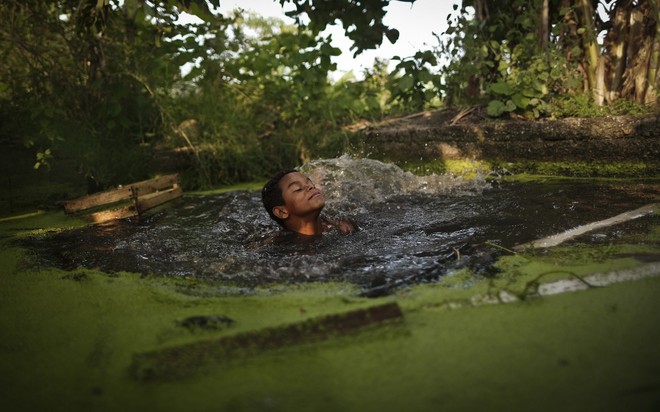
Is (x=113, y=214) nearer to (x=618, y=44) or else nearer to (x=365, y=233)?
(x=365, y=233)

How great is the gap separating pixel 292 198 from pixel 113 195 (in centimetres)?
236

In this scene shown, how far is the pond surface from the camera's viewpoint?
2.64m

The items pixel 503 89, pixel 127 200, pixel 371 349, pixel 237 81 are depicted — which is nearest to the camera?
pixel 371 349

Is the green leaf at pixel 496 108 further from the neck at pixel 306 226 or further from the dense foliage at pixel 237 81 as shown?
the neck at pixel 306 226

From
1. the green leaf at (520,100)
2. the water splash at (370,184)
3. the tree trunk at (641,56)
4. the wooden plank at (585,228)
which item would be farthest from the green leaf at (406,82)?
the wooden plank at (585,228)

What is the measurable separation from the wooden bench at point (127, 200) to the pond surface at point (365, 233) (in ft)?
0.68

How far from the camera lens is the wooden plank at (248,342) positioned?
5.09 ft

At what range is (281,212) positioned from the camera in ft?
11.9

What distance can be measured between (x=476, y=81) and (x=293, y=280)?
16.2ft

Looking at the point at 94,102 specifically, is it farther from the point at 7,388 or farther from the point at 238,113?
the point at 7,388

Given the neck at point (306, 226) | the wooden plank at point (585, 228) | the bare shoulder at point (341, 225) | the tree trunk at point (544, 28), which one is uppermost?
the tree trunk at point (544, 28)

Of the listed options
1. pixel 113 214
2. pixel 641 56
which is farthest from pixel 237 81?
pixel 641 56

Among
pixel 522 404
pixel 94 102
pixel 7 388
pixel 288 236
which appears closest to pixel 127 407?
pixel 7 388

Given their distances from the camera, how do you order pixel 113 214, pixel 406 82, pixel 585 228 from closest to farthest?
1. pixel 585 228
2. pixel 113 214
3. pixel 406 82
